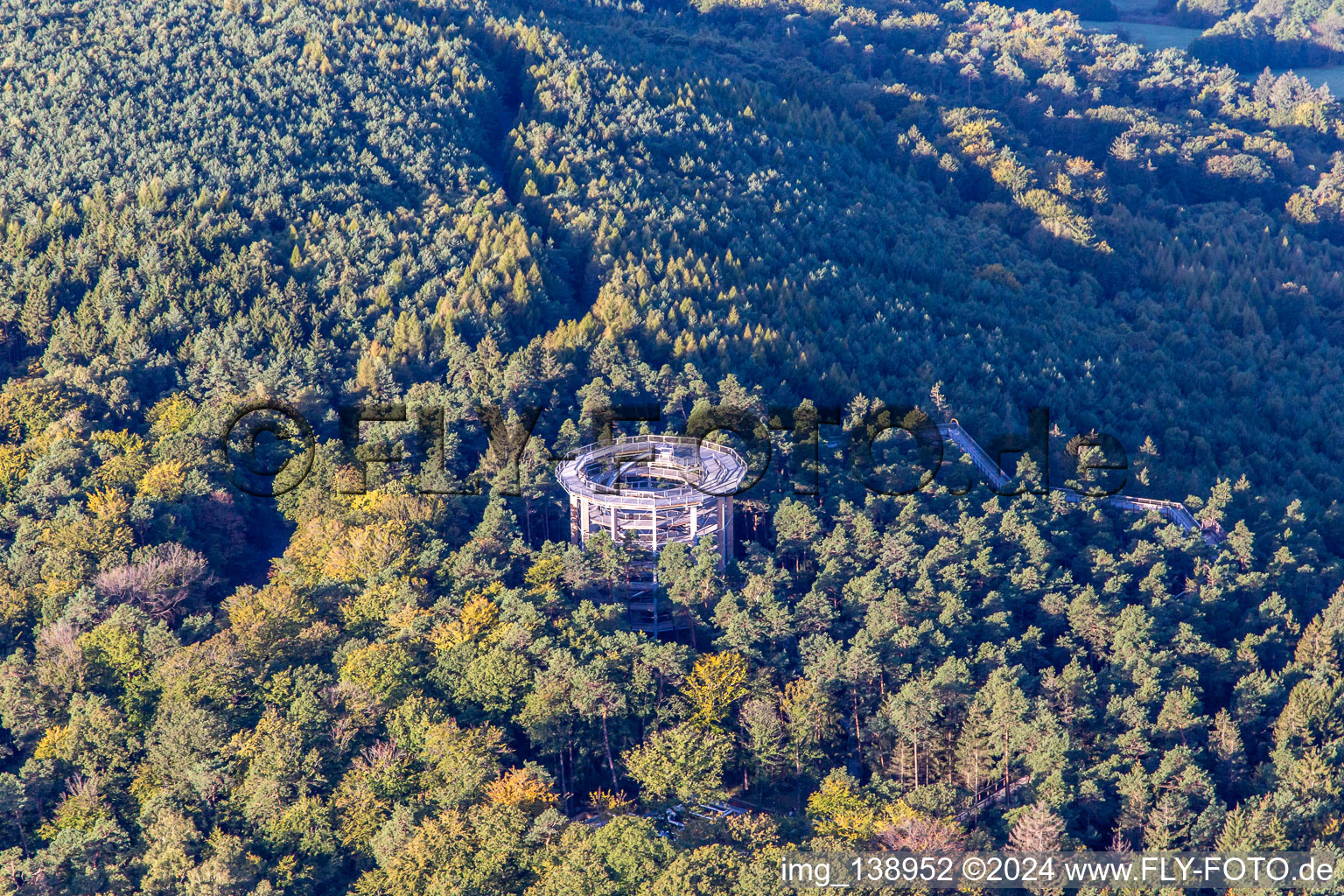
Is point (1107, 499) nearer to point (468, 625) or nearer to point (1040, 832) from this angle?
point (1040, 832)

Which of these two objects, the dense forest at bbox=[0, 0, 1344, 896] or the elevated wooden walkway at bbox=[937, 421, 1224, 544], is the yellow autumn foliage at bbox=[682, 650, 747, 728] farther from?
the elevated wooden walkway at bbox=[937, 421, 1224, 544]

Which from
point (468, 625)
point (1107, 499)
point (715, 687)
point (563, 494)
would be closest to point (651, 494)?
point (563, 494)

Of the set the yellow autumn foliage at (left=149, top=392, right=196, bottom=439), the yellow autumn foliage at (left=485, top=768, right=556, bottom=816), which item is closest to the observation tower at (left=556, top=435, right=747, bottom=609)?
the yellow autumn foliage at (left=485, top=768, right=556, bottom=816)

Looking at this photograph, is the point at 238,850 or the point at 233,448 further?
the point at 233,448

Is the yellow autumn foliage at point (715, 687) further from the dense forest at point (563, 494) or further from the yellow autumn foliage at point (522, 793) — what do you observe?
the yellow autumn foliage at point (522, 793)

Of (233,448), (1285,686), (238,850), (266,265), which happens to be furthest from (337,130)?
(1285,686)

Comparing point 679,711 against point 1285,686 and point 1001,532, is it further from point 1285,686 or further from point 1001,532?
point 1285,686
